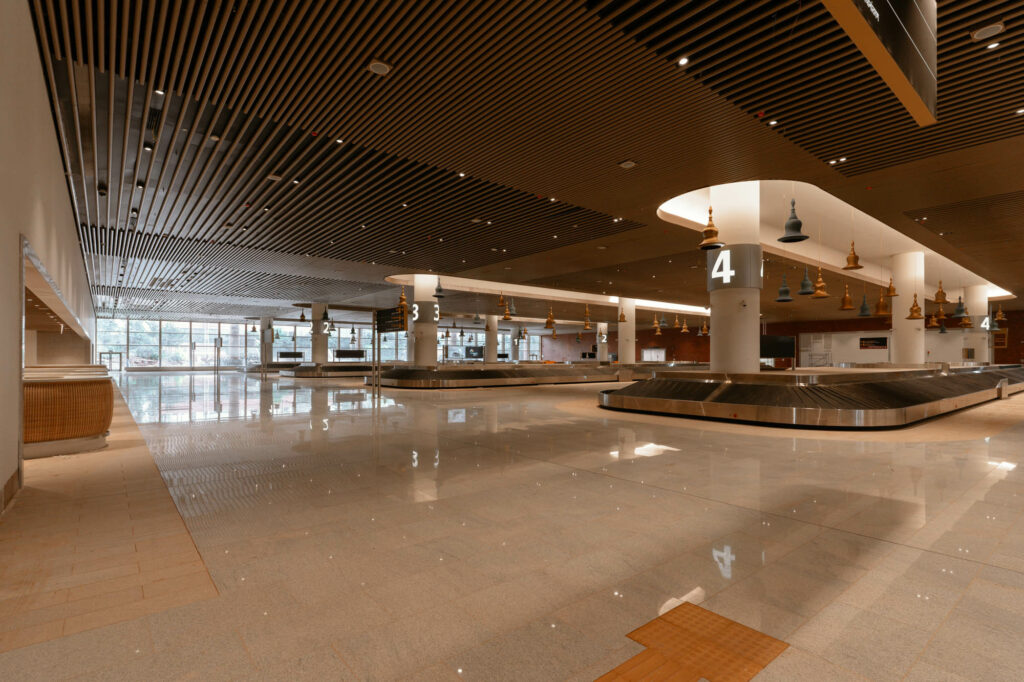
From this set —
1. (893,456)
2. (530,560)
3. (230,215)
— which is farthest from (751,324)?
(230,215)

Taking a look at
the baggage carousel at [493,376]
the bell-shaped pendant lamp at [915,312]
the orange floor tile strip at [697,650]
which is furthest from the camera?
the baggage carousel at [493,376]

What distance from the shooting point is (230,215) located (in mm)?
12672

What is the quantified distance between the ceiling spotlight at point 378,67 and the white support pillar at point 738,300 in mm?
8617

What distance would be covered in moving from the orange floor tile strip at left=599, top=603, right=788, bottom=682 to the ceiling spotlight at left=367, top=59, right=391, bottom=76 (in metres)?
6.25

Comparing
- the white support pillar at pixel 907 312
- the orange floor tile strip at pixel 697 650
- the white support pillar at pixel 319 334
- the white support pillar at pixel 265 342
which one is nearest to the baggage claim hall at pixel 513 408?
the orange floor tile strip at pixel 697 650

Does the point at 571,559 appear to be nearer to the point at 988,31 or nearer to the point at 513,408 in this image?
the point at 988,31

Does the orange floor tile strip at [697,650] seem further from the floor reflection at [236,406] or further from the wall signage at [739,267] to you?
the wall signage at [739,267]

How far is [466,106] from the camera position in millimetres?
6930

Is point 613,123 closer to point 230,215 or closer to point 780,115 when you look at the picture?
point 780,115

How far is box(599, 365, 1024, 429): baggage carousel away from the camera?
9539 mm

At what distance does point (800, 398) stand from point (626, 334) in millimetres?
20395

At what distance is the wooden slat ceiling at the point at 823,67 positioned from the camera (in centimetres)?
502

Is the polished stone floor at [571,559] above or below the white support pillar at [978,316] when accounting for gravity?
below

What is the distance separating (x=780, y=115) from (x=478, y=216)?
7.28 metres
